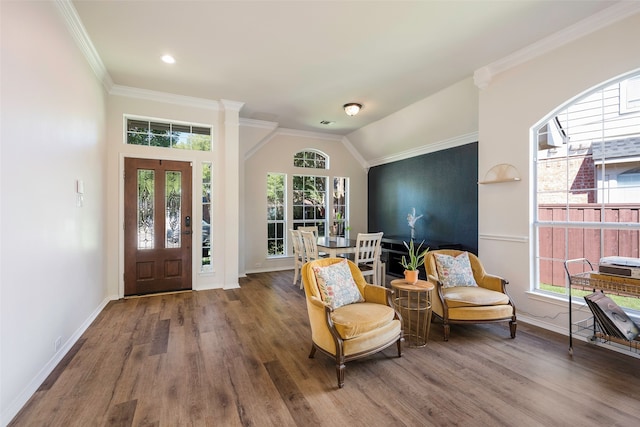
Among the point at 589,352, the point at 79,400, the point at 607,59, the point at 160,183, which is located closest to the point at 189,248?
the point at 160,183

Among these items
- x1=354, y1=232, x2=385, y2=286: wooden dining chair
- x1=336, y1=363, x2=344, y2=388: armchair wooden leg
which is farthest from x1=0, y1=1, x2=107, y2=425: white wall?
x1=354, y1=232, x2=385, y2=286: wooden dining chair

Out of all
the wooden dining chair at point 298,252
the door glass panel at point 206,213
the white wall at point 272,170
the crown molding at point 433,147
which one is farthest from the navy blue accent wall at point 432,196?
the door glass panel at point 206,213

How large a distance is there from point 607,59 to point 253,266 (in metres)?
6.13

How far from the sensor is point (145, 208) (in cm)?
466

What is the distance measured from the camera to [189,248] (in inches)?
194

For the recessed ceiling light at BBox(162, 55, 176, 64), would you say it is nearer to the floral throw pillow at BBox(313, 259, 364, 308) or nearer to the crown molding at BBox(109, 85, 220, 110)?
the crown molding at BBox(109, 85, 220, 110)

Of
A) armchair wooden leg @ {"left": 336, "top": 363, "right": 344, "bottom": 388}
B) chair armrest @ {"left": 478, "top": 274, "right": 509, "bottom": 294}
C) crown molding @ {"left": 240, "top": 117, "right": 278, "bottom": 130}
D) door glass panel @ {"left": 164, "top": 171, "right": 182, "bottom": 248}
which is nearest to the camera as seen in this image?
armchair wooden leg @ {"left": 336, "top": 363, "right": 344, "bottom": 388}

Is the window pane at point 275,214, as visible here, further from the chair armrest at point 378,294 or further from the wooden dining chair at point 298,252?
the chair armrest at point 378,294

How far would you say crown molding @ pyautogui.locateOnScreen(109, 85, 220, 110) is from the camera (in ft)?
14.7

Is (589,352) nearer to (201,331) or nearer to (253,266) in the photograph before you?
(201,331)

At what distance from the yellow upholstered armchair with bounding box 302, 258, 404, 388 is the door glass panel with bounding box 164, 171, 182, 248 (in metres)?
3.02

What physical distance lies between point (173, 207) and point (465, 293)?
441cm

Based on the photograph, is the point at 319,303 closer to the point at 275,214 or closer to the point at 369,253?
the point at 369,253

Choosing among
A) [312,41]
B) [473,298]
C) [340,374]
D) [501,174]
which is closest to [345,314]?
[340,374]
